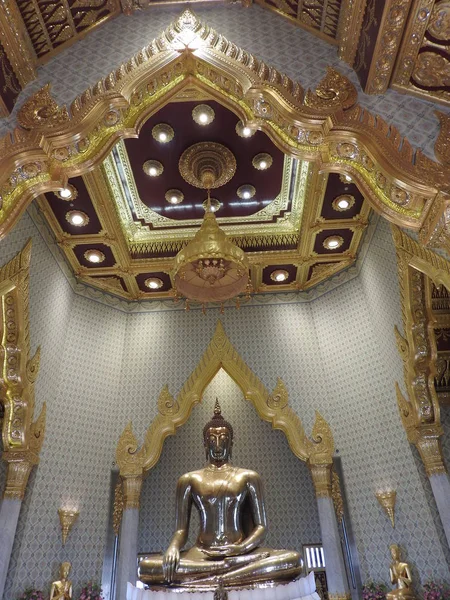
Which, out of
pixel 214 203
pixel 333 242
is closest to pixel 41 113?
pixel 214 203

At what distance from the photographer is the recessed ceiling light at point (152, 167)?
708cm

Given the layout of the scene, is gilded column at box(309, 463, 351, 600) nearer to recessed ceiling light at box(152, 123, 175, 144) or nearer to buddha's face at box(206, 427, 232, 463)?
buddha's face at box(206, 427, 232, 463)

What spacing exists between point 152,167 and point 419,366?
5.04m

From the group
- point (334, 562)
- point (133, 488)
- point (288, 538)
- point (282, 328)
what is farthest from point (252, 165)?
point (288, 538)

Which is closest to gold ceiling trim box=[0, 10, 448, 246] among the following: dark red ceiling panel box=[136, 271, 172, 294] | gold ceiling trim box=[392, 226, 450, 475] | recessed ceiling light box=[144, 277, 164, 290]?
gold ceiling trim box=[392, 226, 450, 475]

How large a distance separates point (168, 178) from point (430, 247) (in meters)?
4.49

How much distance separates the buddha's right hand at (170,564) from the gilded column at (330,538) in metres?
4.04

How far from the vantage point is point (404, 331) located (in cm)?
696

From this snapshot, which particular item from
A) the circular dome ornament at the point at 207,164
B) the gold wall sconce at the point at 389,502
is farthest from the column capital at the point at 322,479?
the circular dome ornament at the point at 207,164

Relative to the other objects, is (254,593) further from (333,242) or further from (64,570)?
(333,242)

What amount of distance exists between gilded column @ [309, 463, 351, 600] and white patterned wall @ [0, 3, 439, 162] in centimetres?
555

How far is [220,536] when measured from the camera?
4.69 metres

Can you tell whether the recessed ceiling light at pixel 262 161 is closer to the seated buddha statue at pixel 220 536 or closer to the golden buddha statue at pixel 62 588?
the seated buddha statue at pixel 220 536

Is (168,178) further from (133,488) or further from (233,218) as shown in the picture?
(133,488)
